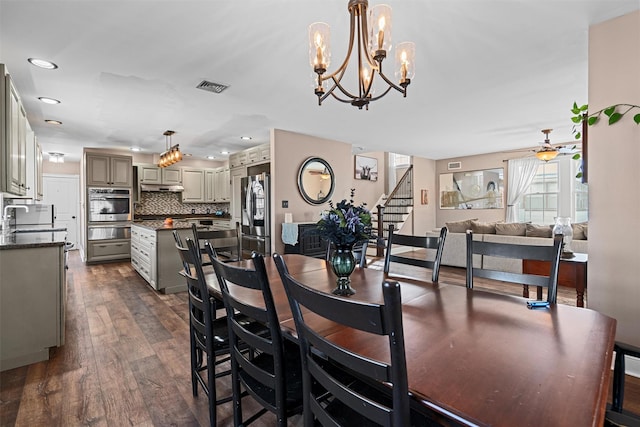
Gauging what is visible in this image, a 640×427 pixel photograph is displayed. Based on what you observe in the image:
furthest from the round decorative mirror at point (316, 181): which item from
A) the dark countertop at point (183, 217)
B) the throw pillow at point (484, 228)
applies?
the dark countertop at point (183, 217)

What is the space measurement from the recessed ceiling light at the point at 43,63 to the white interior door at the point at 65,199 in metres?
6.49

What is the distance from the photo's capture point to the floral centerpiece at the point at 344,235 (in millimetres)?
1654

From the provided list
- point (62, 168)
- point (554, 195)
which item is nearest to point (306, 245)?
point (554, 195)

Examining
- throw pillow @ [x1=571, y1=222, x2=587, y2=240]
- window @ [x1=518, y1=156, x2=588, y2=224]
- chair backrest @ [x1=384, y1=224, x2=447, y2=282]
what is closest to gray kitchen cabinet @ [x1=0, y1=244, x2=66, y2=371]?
chair backrest @ [x1=384, y1=224, x2=447, y2=282]

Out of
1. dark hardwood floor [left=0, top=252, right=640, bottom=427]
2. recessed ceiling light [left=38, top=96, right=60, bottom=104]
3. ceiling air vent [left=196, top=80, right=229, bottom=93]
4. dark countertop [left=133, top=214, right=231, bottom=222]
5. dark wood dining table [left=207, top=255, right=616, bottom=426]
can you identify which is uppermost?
ceiling air vent [left=196, top=80, right=229, bottom=93]

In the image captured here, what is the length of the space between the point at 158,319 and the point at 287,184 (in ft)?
9.30

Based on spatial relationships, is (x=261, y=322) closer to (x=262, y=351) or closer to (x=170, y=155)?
(x=262, y=351)

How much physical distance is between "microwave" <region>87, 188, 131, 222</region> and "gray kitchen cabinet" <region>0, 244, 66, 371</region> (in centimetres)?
433

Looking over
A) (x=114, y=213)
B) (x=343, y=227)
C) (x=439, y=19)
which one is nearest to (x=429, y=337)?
(x=343, y=227)

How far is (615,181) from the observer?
221cm

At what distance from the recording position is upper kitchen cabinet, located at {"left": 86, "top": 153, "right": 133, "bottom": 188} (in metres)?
6.23

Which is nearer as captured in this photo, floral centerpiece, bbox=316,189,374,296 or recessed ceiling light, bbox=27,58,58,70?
floral centerpiece, bbox=316,189,374,296

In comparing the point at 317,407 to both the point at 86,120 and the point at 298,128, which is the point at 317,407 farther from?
the point at 86,120

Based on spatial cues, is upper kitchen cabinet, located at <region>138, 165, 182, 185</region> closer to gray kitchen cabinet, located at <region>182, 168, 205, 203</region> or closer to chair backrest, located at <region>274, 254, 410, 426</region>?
gray kitchen cabinet, located at <region>182, 168, 205, 203</region>
